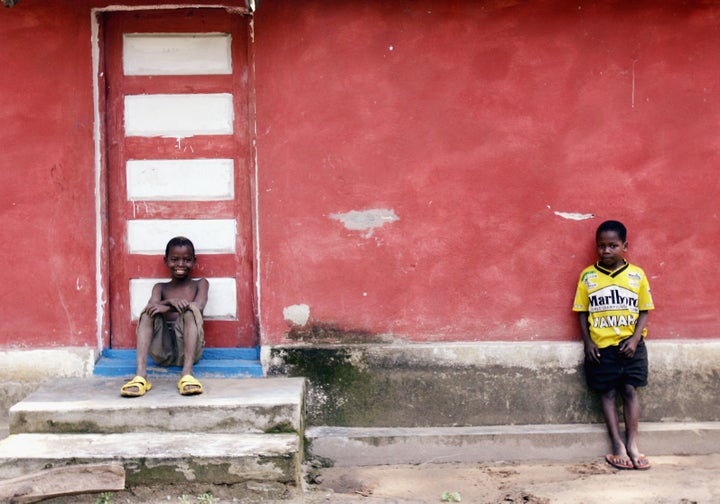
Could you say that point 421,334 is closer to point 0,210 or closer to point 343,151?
point 343,151

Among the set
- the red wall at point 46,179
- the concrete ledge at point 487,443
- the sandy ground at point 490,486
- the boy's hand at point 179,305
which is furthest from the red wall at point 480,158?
the red wall at point 46,179

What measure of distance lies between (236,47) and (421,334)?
212 centimetres

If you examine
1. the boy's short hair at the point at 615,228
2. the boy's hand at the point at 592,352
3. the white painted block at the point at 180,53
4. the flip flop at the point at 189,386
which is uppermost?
the white painted block at the point at 180,53

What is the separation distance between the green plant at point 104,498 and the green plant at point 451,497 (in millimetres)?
1717

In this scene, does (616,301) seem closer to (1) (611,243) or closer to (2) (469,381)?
(1) (611,243)

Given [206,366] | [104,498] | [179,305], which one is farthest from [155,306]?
[104,498]

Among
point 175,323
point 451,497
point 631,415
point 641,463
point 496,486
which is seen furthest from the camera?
point 175,323

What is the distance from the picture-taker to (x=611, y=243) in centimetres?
446

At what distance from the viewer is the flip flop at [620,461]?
439 cm

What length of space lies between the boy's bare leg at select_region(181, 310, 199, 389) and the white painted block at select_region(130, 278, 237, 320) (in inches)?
14.1

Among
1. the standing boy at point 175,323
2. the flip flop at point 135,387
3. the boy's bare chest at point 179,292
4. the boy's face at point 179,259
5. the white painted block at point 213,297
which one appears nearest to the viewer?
the flip flop at point 135,387

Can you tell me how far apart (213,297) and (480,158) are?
1885 millimetres

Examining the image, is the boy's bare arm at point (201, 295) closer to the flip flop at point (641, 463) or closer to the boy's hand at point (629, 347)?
the boy's hand at point (629, 347)

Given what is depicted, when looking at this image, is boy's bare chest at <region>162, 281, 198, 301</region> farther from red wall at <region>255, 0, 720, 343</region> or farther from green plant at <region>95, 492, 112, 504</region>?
green plant at <region>95, 492, 112, 504</region>
